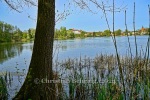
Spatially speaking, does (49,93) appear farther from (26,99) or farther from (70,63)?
(70,63)

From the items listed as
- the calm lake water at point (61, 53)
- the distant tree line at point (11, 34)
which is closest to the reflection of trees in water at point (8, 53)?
the calm lake water at point (61, 53)

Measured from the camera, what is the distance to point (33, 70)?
19.1 ft

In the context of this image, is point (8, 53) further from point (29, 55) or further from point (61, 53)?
point (61, 53)

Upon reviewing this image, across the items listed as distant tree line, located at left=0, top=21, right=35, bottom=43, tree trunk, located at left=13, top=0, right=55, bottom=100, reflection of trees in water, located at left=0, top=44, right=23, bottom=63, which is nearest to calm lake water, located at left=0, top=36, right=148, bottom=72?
reflection of trees in water, located at left=0, top=44, right=23, bottom=63

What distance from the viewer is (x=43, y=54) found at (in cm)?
575

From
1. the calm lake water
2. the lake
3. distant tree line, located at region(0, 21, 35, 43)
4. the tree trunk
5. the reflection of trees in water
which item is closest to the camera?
the tree trunk

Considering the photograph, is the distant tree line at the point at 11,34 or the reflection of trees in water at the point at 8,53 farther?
the distant tree line at the point at 11,34

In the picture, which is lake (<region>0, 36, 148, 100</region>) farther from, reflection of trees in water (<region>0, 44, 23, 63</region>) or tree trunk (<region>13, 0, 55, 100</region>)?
tree trunk (<region>13, 0, 55, 100</region>)

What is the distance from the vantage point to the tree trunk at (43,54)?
5.72 meters

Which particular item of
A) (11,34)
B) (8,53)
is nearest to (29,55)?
(8,53)

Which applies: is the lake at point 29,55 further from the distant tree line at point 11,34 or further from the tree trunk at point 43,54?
the distant tree line at point 11,34

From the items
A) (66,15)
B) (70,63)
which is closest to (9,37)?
(70,63)

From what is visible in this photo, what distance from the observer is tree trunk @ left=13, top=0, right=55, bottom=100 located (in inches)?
225

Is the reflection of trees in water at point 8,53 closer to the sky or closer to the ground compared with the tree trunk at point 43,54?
closer to the ground
